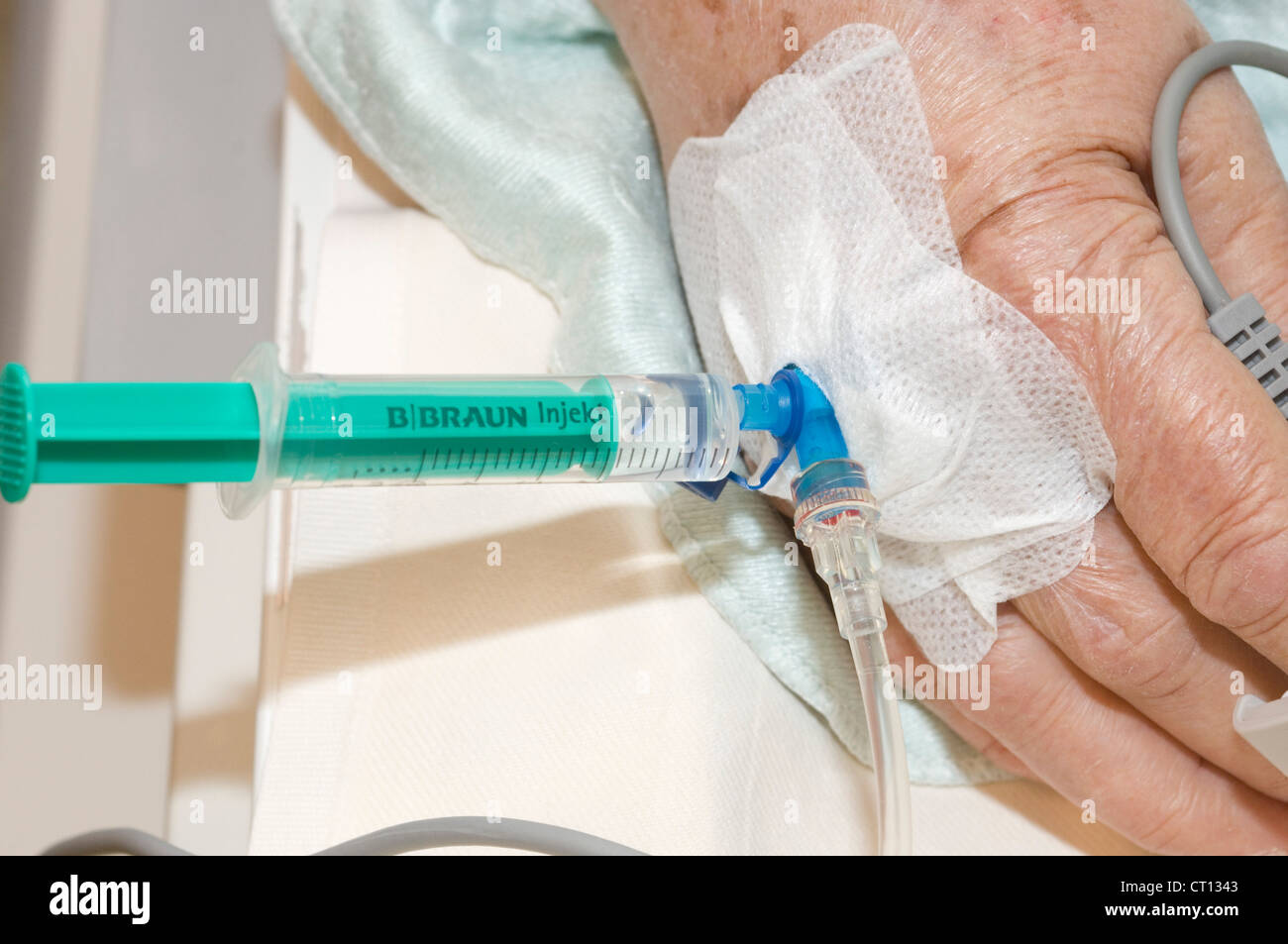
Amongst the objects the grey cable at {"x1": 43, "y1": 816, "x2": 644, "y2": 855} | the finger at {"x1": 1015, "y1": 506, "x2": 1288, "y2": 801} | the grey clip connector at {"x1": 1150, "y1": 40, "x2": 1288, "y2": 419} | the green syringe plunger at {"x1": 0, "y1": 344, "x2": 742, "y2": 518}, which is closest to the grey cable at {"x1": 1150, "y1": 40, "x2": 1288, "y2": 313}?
the grey clip connector at {"x1": 1150, "y1": 40, "x2": 1288, "y2": 419}

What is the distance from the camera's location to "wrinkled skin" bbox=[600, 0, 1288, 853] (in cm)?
58

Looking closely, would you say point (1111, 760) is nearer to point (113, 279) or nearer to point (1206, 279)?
point (1206, 279)

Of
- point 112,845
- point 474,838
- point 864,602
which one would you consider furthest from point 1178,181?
point 112,845

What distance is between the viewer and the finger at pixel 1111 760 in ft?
2.20

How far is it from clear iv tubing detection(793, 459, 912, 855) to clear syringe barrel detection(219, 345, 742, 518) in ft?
0.24

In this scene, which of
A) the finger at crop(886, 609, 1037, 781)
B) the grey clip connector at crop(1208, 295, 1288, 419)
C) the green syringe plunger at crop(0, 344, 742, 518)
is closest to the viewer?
the green syringe plunger at crop(0, 344, 742, 518)

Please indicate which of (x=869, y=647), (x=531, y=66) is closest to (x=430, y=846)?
(x=869, y=647)

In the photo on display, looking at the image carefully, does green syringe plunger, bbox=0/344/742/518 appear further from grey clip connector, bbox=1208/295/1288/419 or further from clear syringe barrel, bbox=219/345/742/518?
grey clip connector, bbox=1208/295/1288/419

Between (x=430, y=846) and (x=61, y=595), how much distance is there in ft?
1.48

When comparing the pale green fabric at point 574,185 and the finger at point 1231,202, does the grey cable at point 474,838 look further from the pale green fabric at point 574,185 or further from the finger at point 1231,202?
the finger at point 1231,202

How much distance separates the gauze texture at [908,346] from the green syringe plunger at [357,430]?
0.08 m

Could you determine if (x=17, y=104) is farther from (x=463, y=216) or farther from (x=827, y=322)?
(x=827, y=322)

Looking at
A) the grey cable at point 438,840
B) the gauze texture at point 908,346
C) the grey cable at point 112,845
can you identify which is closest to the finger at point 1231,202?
the gauze texture at point 908,346

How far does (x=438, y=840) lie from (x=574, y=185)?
0.48 m
